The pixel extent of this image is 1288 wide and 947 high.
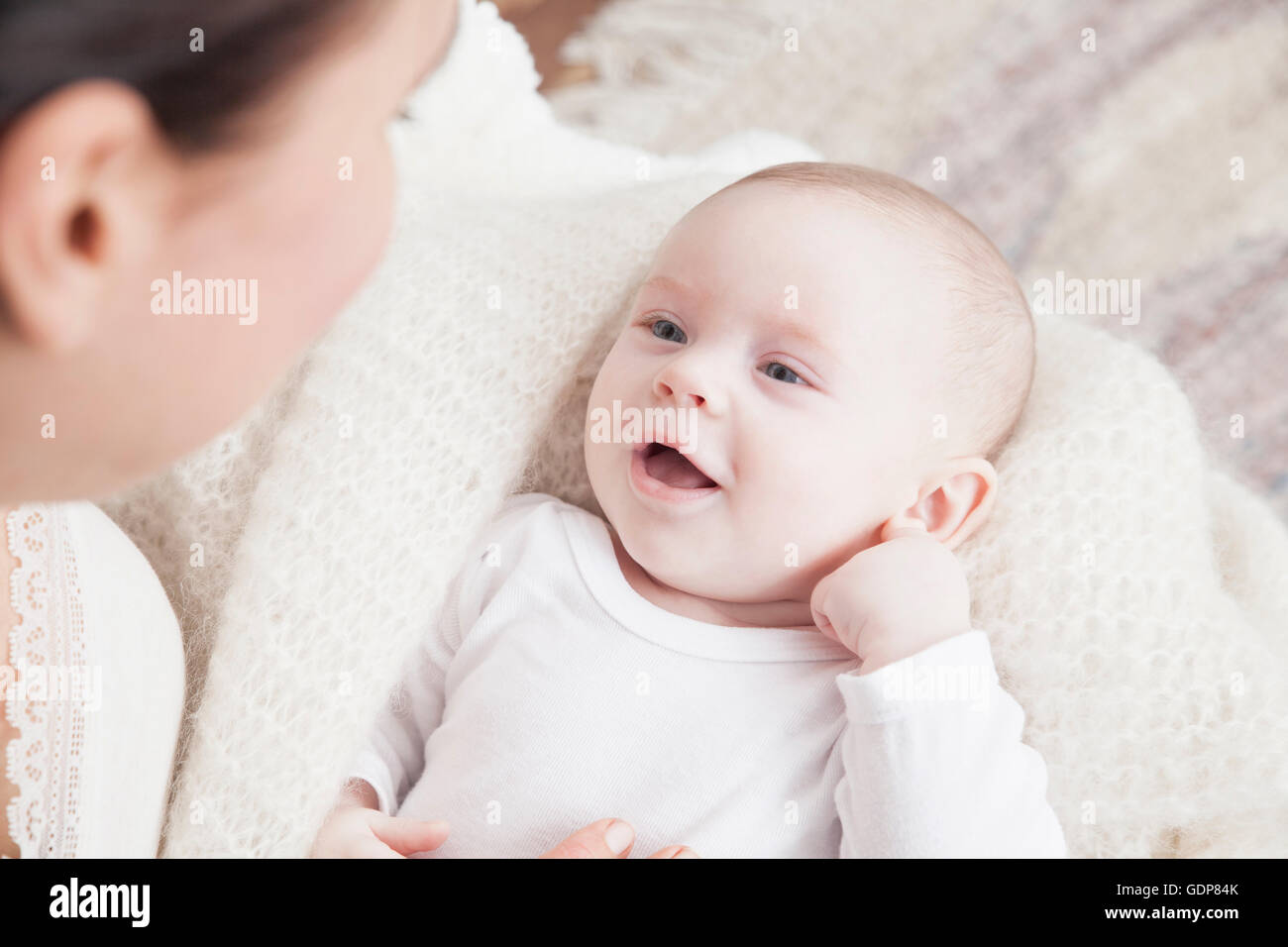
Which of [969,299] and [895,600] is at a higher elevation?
[969,299]

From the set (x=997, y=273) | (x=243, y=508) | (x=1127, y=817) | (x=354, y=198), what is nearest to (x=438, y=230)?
(x=243, y=508)

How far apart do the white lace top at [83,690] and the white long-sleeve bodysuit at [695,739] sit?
187 mm

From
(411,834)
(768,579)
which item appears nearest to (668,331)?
(768,579)

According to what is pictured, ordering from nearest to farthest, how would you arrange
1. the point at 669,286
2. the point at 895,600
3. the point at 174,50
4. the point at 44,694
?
the point at 174,50 → the point at 44,694 → the point at 895,600 → the point at 669,286

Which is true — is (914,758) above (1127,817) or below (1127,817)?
above

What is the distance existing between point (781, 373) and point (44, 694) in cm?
58

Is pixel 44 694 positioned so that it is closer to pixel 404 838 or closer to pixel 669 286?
pixel 404 838

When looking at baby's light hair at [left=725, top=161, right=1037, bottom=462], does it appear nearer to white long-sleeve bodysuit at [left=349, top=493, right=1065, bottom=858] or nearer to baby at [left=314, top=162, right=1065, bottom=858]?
baby at [left=314, top=162, right=1065, bottom=858]

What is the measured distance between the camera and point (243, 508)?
1.00 metres

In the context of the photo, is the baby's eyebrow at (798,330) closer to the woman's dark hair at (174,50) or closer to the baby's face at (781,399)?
the baby's face at (781,399)

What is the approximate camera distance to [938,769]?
0.78 meters
